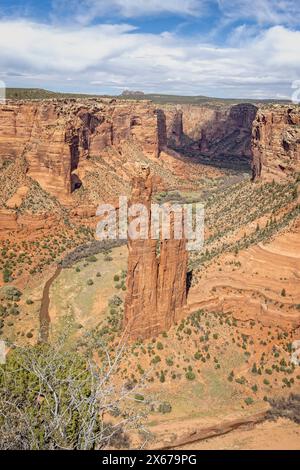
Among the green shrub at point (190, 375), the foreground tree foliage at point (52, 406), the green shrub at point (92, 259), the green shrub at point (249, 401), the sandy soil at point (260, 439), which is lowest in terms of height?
the sandy soil at point (260, 439)

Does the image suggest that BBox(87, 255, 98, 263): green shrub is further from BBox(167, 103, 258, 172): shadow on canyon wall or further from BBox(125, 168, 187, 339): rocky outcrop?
BBox(167, 103, 258, 172): shadow on canyon wall

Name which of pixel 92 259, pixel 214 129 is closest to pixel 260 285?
pixel 92 259

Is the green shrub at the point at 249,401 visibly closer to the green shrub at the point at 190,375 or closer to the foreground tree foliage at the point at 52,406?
the green shrub at the point at 190,375

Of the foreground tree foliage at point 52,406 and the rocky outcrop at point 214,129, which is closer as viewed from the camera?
the foreground tree foliage at point 52,406

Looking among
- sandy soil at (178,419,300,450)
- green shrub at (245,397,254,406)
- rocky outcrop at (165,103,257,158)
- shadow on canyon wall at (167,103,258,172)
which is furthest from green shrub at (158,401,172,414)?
rocky outcrop at (165,103,257,158)

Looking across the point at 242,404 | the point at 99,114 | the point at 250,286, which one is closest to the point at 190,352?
the point at 242,404

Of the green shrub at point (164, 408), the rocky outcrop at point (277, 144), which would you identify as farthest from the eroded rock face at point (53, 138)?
the green shrub at point (164, 408)

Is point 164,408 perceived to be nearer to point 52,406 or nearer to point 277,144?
point 52,406
